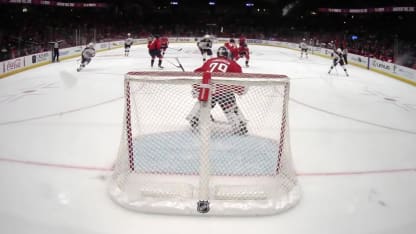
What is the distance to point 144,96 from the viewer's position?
13.5 ft

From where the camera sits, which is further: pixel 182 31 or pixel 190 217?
pixel 182 31

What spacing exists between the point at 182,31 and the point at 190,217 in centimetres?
3077

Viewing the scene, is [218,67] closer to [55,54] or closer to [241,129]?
[241,129]

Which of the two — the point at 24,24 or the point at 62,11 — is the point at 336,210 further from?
the point at 62,11

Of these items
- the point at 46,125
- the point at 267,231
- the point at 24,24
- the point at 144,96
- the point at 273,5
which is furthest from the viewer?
the point at 273,5

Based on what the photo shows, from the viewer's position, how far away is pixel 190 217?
2859 millimetres

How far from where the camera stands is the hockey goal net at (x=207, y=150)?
9.60ft

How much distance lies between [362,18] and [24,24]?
24357mm

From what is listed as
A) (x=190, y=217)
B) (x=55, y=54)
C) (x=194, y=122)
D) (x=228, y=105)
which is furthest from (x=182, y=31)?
(x=190, y=217)

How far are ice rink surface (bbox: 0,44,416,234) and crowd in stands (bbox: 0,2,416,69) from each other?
4.91 meters

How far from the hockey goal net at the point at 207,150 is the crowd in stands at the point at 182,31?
7.83 meters

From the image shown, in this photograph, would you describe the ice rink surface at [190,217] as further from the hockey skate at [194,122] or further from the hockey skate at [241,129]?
the hockey skate at [194,122]

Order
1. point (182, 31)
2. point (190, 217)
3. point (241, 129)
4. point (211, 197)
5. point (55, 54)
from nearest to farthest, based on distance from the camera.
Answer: point (190, 217), point (211, 197), point (241, 129), point (55, 54), point (182, 31)

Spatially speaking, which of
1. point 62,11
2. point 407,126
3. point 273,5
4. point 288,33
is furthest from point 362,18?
point 407,126
